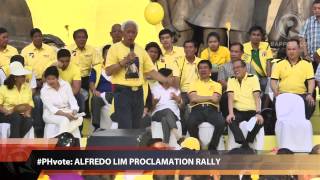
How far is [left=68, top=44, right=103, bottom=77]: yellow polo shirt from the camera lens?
19.6 ft

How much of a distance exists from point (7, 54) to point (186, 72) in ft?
4.60

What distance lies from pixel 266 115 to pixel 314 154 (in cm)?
53

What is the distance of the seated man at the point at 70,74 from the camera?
601cm

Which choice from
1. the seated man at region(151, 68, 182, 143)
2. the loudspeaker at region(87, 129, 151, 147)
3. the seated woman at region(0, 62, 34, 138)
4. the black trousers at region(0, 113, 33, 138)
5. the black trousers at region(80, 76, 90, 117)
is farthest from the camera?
the black trousers at region(80, 76, 90, 117)

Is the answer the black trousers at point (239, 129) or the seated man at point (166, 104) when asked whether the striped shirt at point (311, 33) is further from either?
the seated man at point (166, 104)

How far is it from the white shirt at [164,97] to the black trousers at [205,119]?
13 centimetres

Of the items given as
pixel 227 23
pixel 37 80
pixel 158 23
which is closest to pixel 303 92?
pixel 227 23

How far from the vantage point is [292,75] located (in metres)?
6.05

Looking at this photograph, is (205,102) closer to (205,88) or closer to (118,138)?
(205,88)

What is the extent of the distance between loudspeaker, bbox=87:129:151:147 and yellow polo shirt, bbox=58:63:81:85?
0.55m

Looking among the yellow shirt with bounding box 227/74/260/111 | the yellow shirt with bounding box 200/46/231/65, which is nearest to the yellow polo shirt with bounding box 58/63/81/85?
the yellow shirt with bounding box 200/46/231/65

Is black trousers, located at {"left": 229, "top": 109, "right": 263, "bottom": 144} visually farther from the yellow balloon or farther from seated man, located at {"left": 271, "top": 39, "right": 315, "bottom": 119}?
the yellow balloon

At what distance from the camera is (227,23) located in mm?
6250

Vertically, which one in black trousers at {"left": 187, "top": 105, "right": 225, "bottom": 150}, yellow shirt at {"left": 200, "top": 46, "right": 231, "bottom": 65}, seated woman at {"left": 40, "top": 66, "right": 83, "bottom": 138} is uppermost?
yellow shirt at {"left": 200, "top": 46, "right": 231, "bottom": 65}
